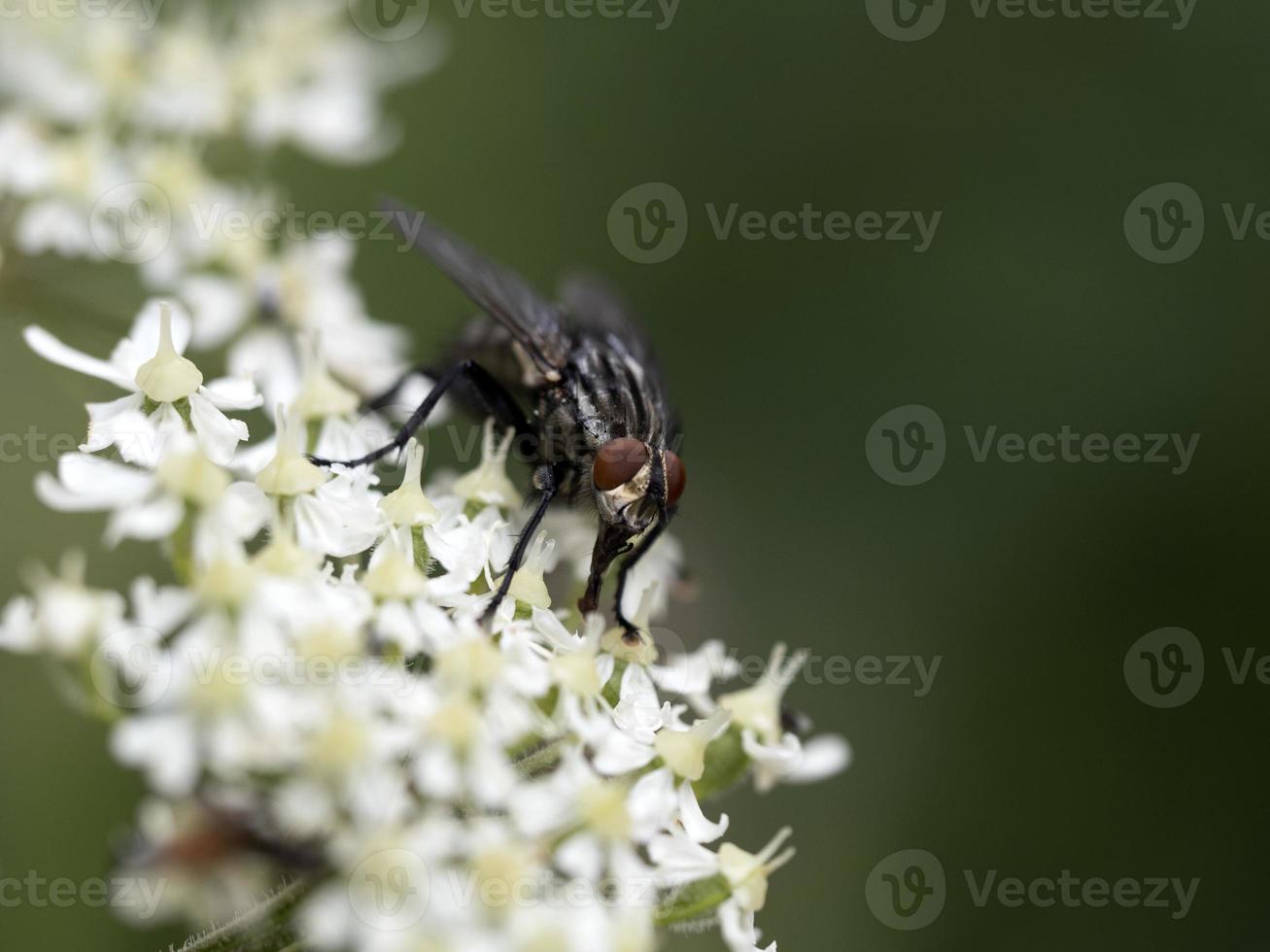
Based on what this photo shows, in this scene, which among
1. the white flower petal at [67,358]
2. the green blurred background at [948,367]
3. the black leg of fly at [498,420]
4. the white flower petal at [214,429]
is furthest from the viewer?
the green blurred background at [948,367]

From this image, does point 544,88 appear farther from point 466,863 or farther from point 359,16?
point 466,863

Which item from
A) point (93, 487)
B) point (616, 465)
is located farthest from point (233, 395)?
point (616, 465)

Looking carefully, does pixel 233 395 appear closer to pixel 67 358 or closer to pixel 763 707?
pixel 67 358

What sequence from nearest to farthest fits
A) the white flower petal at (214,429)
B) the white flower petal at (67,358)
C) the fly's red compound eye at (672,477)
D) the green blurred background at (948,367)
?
1. the white flower petal at (214,429)
2. the white flower petal at (67,358)
3. the fly's red compound eye at (672,477)
4. the green blurred background at (948,367)

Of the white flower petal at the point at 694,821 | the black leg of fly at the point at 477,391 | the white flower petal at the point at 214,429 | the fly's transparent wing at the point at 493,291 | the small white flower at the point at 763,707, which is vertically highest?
the fly's transparent wing at the point at 493,291

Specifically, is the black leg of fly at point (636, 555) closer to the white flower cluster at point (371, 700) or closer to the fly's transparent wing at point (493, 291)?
the white flower cluster at point (371, 700)

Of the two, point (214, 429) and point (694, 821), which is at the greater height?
point (214, 429)

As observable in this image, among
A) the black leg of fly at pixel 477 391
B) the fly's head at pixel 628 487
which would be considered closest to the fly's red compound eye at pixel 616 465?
the fly's head at pixel 628 487
